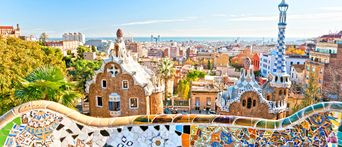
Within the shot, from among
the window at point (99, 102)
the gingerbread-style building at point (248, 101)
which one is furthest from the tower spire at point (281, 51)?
the window at point (99, 102)

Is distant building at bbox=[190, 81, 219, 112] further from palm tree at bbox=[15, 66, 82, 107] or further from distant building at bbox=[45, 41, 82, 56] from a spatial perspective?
distant building at bbox=[45, 41, 82, 56]

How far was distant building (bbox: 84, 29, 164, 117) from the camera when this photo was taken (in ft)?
44.8

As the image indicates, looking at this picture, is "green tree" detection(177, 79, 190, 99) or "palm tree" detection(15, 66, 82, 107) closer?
"palm tree" detection(15, 66, 82, 107)

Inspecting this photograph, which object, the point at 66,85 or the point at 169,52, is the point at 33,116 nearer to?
the point at 66,85

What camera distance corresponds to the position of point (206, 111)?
72.5 ft

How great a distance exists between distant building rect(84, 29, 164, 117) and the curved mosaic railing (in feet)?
31.9

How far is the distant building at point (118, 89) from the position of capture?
44.8 feet

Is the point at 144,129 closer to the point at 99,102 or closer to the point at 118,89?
the point at 118,89

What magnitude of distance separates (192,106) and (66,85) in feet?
49.2

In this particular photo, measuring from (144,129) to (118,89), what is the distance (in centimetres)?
1018

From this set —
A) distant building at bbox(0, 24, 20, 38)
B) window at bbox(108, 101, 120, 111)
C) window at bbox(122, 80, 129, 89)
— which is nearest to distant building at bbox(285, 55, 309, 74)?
window at bbox(122, 80, 129, 89)

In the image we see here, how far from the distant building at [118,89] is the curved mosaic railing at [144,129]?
31.9ft

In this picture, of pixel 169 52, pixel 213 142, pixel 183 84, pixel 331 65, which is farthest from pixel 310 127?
pixel 169 52

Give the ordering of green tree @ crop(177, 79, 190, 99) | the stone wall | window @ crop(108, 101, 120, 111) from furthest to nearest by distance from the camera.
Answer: green tree @ crop(177, 79, 190, 99) → window @ crop(108, 101, 120, 111) → the stone wall
